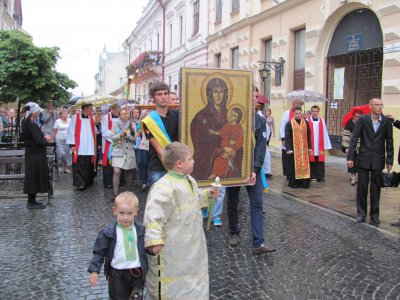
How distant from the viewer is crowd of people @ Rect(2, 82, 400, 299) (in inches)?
116

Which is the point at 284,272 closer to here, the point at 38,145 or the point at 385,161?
the point at 385,161

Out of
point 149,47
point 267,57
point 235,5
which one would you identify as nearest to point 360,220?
point 267,57

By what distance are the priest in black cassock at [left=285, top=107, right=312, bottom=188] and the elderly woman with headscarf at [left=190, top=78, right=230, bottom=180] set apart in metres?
5.40

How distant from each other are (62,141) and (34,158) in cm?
475

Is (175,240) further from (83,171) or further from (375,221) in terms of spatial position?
(83,171)

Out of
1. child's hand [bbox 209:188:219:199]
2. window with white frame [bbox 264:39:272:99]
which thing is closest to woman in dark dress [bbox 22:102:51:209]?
child's hand [bbox 209:188:219:199]

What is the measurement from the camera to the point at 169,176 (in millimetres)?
3111

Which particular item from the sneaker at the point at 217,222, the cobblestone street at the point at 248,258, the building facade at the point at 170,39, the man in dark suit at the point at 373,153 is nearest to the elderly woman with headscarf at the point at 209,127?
the cobblestone street at the point at 248,258

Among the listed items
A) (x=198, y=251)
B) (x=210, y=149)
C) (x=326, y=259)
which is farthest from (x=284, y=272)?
(x=198, y=251)

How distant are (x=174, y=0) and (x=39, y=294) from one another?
28655 mm

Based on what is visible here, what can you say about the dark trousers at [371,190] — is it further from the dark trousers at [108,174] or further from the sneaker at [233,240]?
the dark trousers at [108,174]

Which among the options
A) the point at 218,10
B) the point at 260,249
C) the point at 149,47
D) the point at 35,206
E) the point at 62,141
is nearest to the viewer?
the point at 260,249

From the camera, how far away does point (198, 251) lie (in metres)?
3.04

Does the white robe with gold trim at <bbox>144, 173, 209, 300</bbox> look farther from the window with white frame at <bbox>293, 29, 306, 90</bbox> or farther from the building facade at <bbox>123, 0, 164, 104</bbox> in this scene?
the building facade at <bbox>123, 0, 164, 104</bbox>
